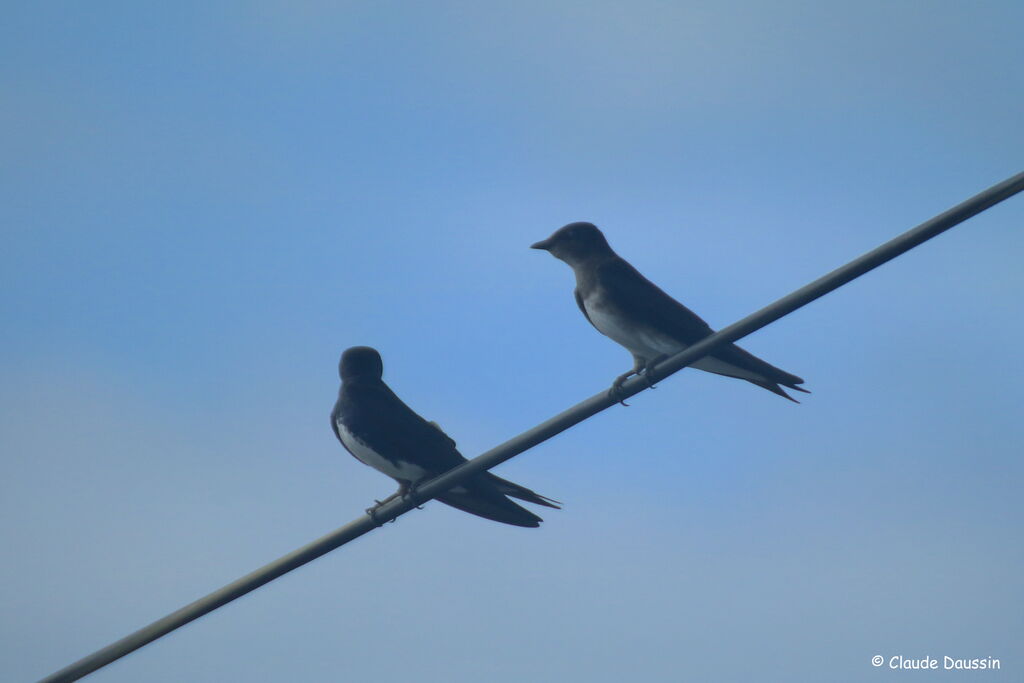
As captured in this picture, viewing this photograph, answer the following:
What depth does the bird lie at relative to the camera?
25.1 feet

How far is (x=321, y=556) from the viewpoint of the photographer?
17.6 feet

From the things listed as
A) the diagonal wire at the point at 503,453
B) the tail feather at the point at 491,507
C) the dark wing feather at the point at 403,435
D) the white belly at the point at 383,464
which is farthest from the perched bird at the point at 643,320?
the diagonal wire at the point at 503,453

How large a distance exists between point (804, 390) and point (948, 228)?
2631 mm

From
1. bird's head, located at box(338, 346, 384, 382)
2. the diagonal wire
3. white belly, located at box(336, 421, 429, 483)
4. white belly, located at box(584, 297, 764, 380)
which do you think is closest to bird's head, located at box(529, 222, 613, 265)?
white belly, located at box(584, 297, 764, 380)

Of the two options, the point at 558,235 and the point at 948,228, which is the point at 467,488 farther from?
the point at 948,228

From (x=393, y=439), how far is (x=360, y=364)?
865 millimetres

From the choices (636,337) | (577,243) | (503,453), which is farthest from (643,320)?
(503,453)

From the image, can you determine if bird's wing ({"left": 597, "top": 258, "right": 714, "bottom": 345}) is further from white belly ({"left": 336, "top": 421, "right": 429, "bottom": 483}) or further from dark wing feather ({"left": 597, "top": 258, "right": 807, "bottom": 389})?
white belly ({"left": 336, "top": 421, "right": 429, "bottom": 483})

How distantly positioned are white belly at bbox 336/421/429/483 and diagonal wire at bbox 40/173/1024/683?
2.64 m

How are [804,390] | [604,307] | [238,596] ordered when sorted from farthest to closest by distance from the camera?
[604,307] < [804,390] < [238,596]

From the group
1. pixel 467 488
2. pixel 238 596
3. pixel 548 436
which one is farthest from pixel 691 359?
pixel 467 488

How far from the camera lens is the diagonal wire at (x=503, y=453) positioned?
15.3 ft

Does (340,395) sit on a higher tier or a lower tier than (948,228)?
higher

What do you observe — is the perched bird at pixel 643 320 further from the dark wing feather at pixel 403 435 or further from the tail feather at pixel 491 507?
the dark wing feather at pixel 403 435
